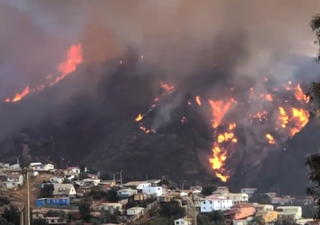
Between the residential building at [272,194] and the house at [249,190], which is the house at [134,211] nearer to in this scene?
the residential building at [272,194]

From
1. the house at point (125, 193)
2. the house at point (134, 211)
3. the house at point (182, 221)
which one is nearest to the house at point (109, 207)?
the house at point (134, 211)

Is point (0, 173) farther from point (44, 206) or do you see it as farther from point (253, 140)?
point (253, 140)

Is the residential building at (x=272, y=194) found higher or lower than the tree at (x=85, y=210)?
higher

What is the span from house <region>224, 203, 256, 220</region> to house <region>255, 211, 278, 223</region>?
85 cm

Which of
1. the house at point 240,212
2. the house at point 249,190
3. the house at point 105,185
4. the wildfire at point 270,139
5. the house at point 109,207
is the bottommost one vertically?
the house at point 240,212

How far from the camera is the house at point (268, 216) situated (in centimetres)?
4298

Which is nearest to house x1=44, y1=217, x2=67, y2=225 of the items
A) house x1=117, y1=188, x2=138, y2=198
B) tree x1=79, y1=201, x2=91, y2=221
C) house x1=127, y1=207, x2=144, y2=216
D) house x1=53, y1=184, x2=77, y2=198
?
tree x1=79, y1=201, x2=91, y2=221

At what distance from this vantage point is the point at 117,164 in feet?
270

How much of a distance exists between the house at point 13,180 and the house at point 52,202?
2763 mm

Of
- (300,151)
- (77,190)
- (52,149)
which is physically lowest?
(77,190)

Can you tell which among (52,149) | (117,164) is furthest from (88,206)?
(52,149)

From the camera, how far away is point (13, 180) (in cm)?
5662

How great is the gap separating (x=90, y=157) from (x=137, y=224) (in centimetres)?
5154

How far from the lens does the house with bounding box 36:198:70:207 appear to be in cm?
4938
